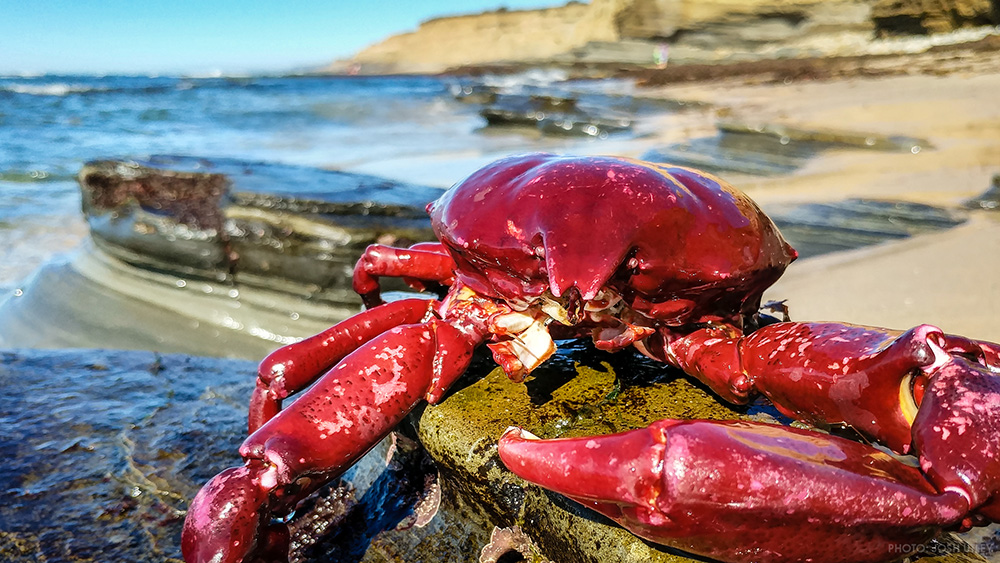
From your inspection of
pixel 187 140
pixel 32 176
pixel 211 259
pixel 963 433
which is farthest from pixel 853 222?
pixel 187 140

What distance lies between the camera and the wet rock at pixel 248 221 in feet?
13.6

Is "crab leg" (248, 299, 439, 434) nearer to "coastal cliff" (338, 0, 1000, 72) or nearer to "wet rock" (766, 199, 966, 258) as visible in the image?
"wet rock" (766, 199, 966, 258)

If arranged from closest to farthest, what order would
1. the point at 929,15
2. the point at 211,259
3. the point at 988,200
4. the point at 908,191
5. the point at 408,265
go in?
the point at 408,265, the point at 211,259, the point at 988,200, the point at 908,191, the point at 929,15

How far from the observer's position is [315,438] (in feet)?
4.94

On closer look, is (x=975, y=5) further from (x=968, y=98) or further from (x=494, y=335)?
(x=494, y=335)

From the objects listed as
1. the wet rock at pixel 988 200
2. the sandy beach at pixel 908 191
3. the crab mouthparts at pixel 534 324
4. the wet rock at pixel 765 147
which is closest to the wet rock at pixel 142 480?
the crab mouthparts at pixel 534 324

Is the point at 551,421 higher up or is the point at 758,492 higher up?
the point at 758,492

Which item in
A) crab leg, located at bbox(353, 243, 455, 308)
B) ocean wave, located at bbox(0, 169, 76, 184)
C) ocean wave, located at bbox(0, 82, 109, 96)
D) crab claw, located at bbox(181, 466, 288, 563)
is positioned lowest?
crab claw, located at bbox(181, 466, 288, 563)

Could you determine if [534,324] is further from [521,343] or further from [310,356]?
[310,356]

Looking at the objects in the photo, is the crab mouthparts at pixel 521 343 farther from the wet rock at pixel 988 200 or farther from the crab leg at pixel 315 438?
the wet rock at pixel 988 200

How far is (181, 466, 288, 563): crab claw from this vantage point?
141 centimetres

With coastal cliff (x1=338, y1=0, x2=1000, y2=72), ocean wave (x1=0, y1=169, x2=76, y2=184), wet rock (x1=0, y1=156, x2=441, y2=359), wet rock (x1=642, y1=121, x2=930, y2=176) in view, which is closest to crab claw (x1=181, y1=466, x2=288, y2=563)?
wet rock (x1=0, y1=156, x2=441, y2=359)

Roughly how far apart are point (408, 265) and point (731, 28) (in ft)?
170

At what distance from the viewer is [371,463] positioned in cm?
216
